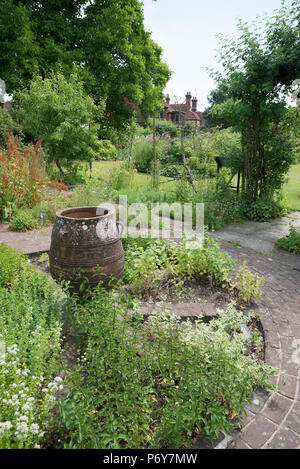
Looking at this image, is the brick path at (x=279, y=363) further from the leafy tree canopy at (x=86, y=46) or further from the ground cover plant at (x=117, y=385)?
the leafy tree canopy at (x=86, y=46)

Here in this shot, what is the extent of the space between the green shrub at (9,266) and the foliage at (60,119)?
5.64 meters

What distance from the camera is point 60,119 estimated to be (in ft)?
28.0

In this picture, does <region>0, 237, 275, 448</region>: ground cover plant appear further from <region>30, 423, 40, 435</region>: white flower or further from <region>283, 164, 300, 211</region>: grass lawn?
<region>283, 164, 300, 211</region>: grass lawn

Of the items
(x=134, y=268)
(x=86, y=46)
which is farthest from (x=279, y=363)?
(x=86, y=46)

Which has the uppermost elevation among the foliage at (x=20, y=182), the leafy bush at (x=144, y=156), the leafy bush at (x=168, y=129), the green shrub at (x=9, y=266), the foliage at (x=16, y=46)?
the foliage at (x=16, y=46)

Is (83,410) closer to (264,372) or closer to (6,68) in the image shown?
(264,372)

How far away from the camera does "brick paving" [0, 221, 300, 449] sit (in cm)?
177

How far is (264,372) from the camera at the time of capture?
2.08m

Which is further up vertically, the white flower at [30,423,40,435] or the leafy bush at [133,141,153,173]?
the leafy bush at [133,141,153,173]

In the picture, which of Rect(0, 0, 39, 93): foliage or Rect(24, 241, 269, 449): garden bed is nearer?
Rect(24, 241, 269, 449): garden bed

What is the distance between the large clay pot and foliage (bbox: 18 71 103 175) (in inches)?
246

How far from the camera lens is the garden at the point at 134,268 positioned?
1.70 m

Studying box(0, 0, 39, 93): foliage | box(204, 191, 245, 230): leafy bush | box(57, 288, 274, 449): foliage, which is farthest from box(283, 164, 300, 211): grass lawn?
box(0, 0, 39, 93): foliage

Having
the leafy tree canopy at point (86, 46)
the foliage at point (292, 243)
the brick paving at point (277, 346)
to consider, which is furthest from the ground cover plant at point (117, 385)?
the leafy tree canopy at point (86, 46)
